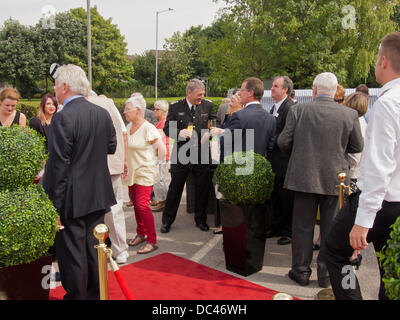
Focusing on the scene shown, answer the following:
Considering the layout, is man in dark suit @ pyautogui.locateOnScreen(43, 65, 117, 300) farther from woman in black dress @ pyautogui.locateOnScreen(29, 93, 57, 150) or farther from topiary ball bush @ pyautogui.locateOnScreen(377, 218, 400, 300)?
topiary ball bush @ pyautogui.locateOnScreen(377, 218, 400, 300)

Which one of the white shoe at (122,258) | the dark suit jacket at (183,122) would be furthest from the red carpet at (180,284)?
the dark suit jacket at (183,122)

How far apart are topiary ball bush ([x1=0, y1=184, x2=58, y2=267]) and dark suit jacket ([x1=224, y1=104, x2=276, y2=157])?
98.9 inches

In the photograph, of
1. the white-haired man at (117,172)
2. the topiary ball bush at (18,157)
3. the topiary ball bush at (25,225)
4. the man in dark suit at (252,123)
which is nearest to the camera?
the topiary ball bush at (25,225)

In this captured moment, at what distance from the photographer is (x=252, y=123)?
4.98 metres

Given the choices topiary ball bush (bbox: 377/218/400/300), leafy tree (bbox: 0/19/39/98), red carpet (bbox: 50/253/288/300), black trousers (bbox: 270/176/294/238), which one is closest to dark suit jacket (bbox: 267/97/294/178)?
black trousers (bbox: 270/176/294/238)

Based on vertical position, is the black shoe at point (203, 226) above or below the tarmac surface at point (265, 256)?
above

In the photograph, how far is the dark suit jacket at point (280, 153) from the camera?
549cm

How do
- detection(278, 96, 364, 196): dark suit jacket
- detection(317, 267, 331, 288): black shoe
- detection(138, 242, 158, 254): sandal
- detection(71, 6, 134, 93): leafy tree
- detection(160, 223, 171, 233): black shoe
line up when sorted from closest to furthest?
detection(278, 96, 364, 196): dark suit jacket
detection(317, 267, 331, 288): black shoe
detection(138, 242, 158, 254): sandal
detection(160, 223, 171, 233): black shoe
detection(71, 6, 134, 93): leafy tree

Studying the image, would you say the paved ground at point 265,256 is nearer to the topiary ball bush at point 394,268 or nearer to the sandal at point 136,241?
the sandal at point 136,241

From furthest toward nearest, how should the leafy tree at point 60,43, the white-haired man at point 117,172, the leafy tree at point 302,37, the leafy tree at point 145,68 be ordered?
the leafy tree at point 145,68
the leafy tree at point 60,43
the leafy tree at point 302,37
the white-haired man at point 117,172

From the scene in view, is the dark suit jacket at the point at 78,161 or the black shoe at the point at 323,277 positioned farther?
the black shoe at the point at 323,277

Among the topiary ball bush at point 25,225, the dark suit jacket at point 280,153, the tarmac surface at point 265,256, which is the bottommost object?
the tarmac surface at point 265,256

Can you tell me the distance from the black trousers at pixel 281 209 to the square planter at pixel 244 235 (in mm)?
1143

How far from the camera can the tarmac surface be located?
4349 millimetres
